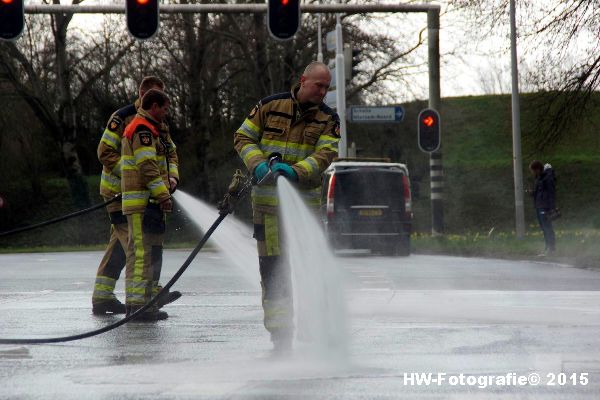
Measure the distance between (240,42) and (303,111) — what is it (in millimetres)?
32555

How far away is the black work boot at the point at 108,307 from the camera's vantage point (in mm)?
10641

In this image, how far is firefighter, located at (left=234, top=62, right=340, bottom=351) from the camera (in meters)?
7.72

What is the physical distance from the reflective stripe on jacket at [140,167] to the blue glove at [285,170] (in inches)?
104

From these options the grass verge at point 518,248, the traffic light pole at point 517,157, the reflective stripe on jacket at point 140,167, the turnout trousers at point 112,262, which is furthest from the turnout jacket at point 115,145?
the traffic light pole at point 517,157

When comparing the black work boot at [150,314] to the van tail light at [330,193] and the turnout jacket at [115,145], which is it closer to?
the turnout jacket at [115,145]

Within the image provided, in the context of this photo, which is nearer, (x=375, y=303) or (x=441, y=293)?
(x=375, y=303)

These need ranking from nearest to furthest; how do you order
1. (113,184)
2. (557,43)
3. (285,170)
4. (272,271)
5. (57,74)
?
(285,170), (272,271), (113,184), (557,43), (57,74)

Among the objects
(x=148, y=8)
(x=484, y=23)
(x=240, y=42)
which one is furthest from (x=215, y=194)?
(x=148, y=8)

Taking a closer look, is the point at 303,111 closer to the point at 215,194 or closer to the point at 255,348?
the point at 255,348

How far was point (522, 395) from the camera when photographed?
592 centimetres

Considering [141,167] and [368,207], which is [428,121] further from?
[141,167]

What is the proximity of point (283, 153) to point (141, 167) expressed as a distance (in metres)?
2.35

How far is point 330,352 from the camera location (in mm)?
7320

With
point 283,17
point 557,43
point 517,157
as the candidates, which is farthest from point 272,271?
point 517,157
